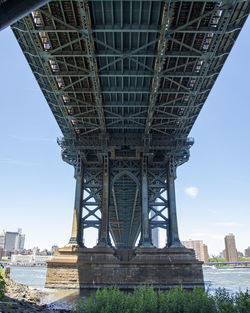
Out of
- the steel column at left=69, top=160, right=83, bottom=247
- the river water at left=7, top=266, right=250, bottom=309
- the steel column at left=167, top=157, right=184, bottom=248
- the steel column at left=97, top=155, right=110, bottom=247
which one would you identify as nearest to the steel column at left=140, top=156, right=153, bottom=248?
the steel column at left=167, top=157, right=184, bottom=248

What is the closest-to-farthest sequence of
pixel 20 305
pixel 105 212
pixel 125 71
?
1. pixel 20 305
2. pixel 125 71
3. pixel 105 212

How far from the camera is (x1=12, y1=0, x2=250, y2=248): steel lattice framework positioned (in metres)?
20.9

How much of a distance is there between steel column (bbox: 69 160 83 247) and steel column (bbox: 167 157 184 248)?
1071cm

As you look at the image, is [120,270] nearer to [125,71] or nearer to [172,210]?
[172,210]

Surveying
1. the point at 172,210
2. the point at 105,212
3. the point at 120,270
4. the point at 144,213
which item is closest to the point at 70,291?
the point at 120,270

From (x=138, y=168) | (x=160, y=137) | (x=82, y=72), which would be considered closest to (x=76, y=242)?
(x=138, y=168)

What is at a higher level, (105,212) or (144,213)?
(105,212)

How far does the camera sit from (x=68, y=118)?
33281mm

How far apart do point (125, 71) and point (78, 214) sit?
17987 mm

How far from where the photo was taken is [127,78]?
28.9 meters

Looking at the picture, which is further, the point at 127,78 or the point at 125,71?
the point at 127,78

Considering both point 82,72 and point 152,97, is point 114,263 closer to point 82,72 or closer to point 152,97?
point 152,97

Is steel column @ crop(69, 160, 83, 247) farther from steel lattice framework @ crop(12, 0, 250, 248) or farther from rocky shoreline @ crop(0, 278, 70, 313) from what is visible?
rocky shoreline @ crop(0, 278, 70, 313)

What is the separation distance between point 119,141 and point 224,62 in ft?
53.0
